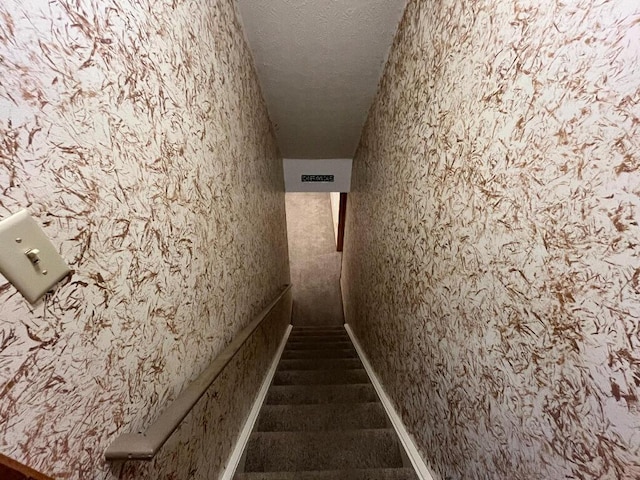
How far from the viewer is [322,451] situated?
1.57 metres

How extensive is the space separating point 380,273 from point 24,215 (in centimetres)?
192

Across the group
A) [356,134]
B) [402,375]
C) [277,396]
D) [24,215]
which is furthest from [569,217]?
[356,134]

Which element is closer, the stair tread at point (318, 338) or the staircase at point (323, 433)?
the staircase at point (323, 433)

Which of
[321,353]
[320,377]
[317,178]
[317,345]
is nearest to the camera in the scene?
[320,377]

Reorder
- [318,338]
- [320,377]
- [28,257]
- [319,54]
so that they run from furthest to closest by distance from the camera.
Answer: [318,338]
[320,377]
[319,54]
[28,257]

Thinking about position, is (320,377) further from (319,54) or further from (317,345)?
(319,54)

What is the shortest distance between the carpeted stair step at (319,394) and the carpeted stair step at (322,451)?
1.25 ft

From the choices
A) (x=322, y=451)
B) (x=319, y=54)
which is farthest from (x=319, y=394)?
(x=319, y=54)

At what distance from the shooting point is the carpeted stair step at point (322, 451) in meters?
1.51

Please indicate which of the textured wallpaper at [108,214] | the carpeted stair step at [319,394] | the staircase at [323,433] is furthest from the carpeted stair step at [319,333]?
the textured wallpaper at [108,214]

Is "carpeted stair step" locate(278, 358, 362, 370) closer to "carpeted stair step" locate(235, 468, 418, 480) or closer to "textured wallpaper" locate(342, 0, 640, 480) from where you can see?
"carpeted stair step" locate(235, 468, 418, 480)

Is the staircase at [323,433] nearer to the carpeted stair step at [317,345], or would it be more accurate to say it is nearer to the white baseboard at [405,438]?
the white baseboard at [405,438]

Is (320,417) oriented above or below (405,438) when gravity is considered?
below

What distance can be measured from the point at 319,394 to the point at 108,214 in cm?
198
